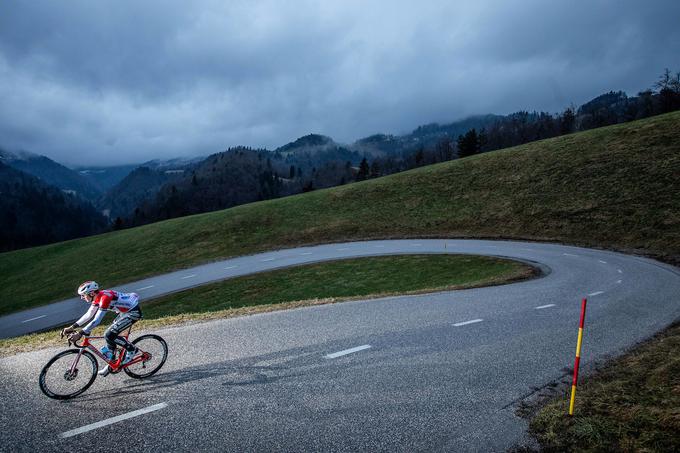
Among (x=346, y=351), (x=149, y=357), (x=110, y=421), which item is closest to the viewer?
(x=110, y=421)

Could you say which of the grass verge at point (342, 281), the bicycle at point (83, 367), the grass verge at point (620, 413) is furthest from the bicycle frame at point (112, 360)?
the grass verge at point (342, 281)

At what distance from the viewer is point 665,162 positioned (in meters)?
32.3

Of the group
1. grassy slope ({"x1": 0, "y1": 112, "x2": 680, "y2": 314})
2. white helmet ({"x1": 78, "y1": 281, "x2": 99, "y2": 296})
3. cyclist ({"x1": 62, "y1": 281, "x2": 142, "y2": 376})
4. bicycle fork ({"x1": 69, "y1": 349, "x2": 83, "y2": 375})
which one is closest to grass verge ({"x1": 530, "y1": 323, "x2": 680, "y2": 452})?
cyclist ({"x1": 62, "y1": 281, "x2": 142, "y2": 376})

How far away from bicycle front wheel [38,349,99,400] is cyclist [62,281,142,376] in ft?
0.94

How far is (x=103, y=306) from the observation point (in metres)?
7.52

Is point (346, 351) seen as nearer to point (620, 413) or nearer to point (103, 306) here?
point (620, 413)

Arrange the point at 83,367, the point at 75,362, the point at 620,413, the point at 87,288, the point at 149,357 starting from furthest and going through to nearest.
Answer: the point at 149,357 → the point at 87,288 → the point at 83,367 → the point at 75,362 → the point at 620,413

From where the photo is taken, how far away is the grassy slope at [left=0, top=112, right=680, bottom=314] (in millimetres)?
29594

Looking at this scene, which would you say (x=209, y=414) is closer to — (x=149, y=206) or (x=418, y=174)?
(x=418, y=174)

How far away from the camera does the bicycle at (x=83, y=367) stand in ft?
22.8

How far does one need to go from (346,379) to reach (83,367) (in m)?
5.72

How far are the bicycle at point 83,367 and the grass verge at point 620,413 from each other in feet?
25.9

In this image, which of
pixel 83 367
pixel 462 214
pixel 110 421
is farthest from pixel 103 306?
pixel 462 214

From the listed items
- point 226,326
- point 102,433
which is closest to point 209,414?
point 102,433
